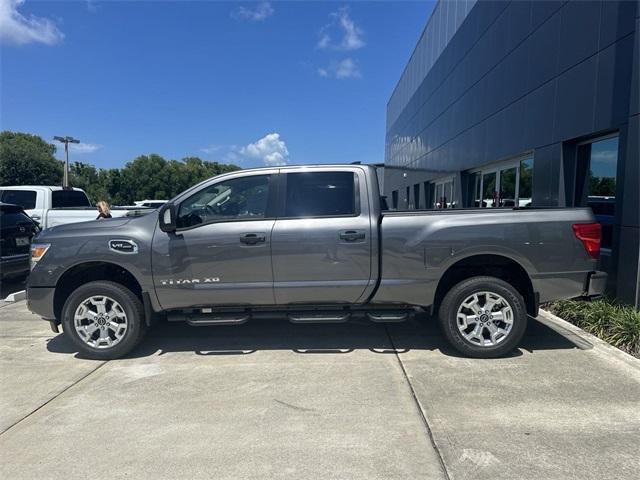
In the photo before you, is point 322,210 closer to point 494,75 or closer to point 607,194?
point 607,194

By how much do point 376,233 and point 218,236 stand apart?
5.33 ft

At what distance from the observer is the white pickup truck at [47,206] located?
1066cm

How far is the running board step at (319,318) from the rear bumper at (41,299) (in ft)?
8.27

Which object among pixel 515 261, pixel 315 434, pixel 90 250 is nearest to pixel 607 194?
pixel 515 261

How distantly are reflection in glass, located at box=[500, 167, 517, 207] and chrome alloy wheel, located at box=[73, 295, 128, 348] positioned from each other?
929 cm

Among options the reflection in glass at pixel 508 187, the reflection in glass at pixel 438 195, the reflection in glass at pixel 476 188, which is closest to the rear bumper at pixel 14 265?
the reflection in glass at pixel 508 187

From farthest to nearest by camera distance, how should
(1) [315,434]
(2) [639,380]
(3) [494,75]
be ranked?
(3) [494,75] < (2) [639,380] < (1) [315,434]

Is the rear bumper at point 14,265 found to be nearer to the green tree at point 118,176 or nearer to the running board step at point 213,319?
the running board step at point 213,319

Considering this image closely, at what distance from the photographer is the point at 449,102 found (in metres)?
16.7

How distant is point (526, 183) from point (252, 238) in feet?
25.2

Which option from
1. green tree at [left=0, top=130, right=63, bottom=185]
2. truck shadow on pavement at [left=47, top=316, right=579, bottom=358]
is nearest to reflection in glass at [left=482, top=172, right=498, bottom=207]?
truck shadow on pavement at [left=47, top=316, right=579, bottom=358]

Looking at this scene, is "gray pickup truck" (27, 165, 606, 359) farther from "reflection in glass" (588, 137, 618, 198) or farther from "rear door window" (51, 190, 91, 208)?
"rear door window" (51, 190, 91, 208)

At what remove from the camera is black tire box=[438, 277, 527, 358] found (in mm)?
4734

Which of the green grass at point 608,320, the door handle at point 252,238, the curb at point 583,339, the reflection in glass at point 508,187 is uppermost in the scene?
the reflection in glass at point 508,187
